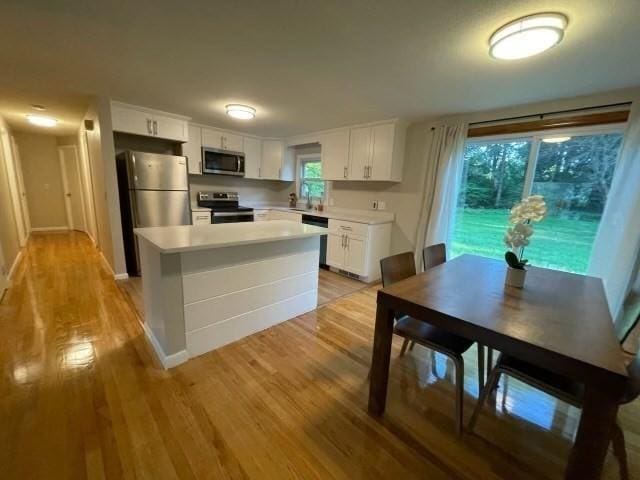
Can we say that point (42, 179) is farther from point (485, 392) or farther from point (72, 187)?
point (485, 392)

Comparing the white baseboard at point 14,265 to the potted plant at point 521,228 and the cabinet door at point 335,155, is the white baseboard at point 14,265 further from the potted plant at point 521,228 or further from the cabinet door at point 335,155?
the potted plant at point 521,228

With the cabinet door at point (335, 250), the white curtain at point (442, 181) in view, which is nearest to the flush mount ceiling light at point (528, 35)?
the white curtain at point (442, 181)

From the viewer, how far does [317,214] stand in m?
4.25

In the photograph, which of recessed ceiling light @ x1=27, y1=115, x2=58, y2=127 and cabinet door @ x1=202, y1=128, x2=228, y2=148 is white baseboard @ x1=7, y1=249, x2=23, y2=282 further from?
cabinet door @ x1=202, y1=128, x2=228, y2=148

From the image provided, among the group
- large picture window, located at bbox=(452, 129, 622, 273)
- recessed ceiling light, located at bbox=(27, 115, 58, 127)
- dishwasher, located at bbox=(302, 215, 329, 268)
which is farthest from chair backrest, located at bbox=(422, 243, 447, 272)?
recessed ceiling light, located at bbox=(27, 115, 58, 127)

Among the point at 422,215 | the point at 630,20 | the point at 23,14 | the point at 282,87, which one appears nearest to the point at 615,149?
the point at 630,20

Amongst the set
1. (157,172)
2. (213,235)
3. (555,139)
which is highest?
(555,139)

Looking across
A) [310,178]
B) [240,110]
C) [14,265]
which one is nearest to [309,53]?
[240,110]

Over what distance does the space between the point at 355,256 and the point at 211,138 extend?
301 centimetres

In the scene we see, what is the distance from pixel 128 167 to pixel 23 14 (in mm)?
1868

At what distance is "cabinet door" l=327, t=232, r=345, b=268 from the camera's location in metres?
3.89

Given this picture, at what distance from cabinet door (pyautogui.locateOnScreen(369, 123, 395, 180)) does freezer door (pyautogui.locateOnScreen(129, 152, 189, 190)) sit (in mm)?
2674

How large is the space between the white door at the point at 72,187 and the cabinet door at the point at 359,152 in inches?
249

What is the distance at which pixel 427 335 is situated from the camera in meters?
1.58
